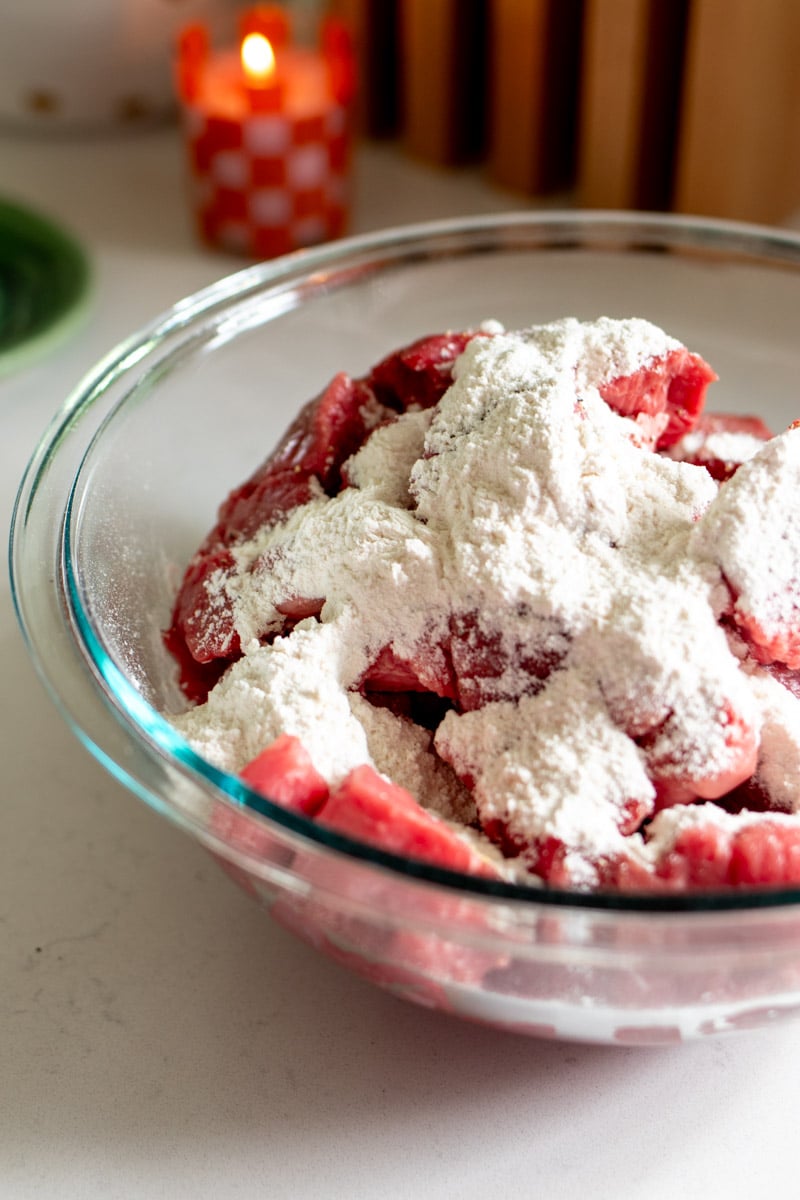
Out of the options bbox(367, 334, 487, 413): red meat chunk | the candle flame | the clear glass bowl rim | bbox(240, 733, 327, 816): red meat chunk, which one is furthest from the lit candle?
bbox(240, 733, 327, 816): red meat chunk

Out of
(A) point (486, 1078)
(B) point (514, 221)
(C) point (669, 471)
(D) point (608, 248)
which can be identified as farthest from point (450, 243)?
(A) point (486, 1078)

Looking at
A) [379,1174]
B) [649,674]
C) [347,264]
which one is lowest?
[379,1174]

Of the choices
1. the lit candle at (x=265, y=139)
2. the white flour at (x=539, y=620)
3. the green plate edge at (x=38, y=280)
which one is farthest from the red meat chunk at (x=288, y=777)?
the lit candle at (x=265, y=139)

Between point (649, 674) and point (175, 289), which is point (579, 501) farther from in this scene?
point (175, 289)

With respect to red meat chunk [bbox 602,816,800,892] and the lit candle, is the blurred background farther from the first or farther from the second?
red meat chunk [bbox 602,816,800,892]

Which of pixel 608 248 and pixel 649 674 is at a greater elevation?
pixel 608 248

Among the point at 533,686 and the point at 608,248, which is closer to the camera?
the point at 533,686

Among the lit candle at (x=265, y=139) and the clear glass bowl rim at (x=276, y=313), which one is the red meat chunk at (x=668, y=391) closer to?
the clear glass bowl rim at (x=276, y=313)

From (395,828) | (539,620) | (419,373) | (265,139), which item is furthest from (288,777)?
(265,139)
